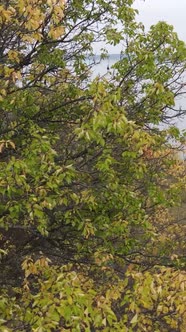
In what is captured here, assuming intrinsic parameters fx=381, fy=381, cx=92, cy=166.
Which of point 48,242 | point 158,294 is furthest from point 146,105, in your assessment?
point 158,294

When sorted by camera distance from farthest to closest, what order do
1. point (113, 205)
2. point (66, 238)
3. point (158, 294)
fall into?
point (66, 238) → point (113, 205) → point (158, 294)

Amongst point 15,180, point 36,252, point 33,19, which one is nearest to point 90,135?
point 15,180

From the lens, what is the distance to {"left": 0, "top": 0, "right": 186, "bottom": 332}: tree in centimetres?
486

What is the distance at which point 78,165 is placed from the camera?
7.26m

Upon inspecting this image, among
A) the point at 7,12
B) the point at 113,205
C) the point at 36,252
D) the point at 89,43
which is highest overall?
the point at 89,43

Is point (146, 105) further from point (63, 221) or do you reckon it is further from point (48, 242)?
point (48, 242)

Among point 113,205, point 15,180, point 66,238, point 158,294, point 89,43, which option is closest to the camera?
point 158,294

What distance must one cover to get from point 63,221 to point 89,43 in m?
4.02

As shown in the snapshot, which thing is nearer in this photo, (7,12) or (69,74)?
(7,12)

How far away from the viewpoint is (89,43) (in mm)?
8445

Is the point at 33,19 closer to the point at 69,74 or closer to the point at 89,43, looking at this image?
the point at 69,74

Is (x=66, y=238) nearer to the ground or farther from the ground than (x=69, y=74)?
nearer to the ground

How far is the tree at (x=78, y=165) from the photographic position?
4.86 m

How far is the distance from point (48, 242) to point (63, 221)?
0.92m
